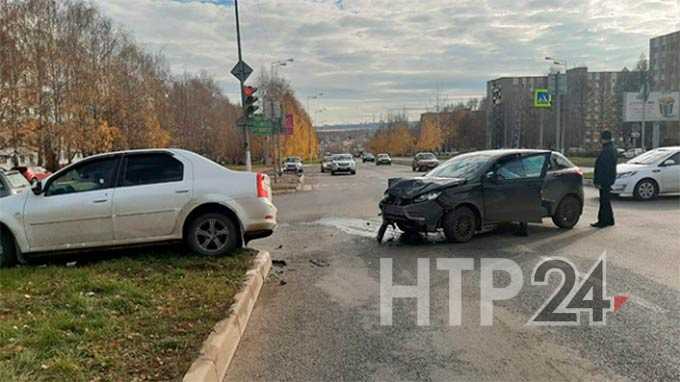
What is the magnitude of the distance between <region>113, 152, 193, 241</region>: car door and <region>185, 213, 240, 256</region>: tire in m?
0.30

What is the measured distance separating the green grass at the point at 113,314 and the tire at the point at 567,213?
6.33 meters

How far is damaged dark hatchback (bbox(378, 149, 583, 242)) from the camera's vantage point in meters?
8.87

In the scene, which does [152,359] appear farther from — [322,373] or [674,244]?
[674,244]

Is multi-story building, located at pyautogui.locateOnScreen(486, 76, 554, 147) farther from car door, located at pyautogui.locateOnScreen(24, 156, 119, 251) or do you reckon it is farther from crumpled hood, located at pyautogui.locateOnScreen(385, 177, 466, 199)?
car door, located at pyautogui.locateOnScreen(24, 156, 119, 251)

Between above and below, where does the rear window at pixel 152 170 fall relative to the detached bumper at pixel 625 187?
above

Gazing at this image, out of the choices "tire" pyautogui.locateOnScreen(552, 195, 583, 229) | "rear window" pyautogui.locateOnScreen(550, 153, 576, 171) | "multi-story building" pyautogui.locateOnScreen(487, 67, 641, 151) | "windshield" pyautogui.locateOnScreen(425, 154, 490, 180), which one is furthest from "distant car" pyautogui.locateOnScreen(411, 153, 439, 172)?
"multi-story building" pyautogui.locateOnScreen(487, 67, 641, 151)

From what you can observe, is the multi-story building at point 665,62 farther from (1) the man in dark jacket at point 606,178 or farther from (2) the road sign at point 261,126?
(1) the man in dark jacket at point 606,178

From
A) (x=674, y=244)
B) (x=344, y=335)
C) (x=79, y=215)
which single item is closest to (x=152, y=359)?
(x=344, y=335)

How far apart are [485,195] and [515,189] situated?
2.20ft

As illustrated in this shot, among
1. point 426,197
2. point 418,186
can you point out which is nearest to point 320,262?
point 426,197

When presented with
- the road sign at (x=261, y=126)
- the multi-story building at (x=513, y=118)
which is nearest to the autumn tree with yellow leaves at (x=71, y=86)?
the road sign at (x=261, y=126)

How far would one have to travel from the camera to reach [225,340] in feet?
14.0

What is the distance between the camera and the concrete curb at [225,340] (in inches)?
145

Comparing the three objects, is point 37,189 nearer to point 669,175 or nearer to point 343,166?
point 669,175
